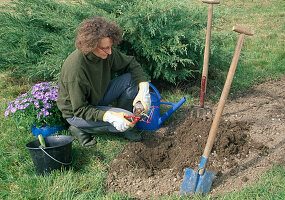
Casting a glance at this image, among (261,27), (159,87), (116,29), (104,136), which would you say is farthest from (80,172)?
(261,27)

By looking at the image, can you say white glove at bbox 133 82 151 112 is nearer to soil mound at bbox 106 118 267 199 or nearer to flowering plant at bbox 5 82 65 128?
soil mound at bbox 106 118 267 199

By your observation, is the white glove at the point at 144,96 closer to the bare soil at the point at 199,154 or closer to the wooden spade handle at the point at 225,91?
the bare soil at the point at 199,154

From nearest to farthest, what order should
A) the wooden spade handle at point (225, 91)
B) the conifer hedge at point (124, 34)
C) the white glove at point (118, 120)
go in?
the wooden spade handle at point (225, 91), the white glove at point (118, 120), the conifer hedge at point (124, 34)

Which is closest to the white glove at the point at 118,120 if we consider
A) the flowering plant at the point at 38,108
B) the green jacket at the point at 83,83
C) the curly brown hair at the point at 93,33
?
the green jacket at the point at 83,83

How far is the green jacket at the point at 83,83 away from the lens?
2648mm

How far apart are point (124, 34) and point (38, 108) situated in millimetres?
1556

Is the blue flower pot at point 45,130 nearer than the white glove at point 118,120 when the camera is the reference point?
No

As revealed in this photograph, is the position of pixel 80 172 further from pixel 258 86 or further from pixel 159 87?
pixel 258 86

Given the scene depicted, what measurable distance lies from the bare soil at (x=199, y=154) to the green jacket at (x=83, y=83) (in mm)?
623

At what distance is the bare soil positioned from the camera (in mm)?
2523

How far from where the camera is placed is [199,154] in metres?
2.83

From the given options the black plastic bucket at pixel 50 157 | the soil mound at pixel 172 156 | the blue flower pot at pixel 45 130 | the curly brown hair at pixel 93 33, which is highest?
the curly brown hair at pixel 93 33

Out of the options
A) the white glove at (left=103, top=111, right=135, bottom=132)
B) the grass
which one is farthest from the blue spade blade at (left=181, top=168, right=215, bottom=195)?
the white glove at (left=103, top=111, right=135, bottom=132)

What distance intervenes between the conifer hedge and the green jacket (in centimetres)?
75
